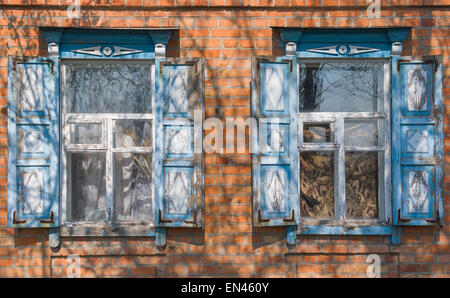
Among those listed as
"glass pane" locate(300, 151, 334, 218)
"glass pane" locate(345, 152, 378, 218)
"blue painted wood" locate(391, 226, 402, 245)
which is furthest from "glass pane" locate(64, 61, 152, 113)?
"blue painted wood" locate(391, 226, 402, 245)

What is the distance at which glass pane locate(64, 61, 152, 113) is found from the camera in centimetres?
356

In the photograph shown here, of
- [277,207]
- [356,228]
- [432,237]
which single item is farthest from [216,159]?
[432,237]

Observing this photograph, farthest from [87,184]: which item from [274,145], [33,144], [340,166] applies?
[340,166]

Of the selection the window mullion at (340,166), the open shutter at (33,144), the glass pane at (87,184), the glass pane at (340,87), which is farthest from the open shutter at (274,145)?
the open shutter at (33,144)

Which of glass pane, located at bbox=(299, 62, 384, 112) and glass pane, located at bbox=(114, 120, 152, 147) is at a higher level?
glass pane, located at bbox=(299, 62, 384, 112)

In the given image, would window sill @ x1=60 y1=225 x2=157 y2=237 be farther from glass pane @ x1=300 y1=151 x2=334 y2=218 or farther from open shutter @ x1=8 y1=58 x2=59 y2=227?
glass pane @ x1=300 y1=151 x2=334 y2=218

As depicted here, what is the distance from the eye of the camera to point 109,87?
3.58 m

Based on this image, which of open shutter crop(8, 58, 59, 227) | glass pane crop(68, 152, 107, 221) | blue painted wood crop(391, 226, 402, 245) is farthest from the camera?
glass pane crop(68, 152, 107, 221)

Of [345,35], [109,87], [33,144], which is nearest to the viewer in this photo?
[33,144]

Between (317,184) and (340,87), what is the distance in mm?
939

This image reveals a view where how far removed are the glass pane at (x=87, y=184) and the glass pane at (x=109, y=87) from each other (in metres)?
0.45

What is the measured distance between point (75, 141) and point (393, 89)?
2.91 metres

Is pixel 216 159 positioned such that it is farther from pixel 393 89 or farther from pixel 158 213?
pixel 393 89

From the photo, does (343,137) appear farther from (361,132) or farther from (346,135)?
(361,132)
